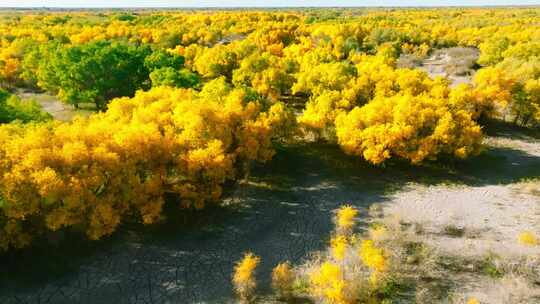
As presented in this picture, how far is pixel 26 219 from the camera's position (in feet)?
129

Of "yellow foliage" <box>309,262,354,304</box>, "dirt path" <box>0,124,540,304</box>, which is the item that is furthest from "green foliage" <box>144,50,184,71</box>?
"yellow foliage" <box>309,262,354,304</box>

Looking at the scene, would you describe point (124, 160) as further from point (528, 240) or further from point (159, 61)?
point (159, 61)

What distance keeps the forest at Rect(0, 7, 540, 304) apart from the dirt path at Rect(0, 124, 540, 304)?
51 centimetres

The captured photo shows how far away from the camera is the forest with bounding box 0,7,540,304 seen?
38.0 meters

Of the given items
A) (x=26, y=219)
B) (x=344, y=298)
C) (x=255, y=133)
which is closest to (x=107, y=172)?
(x=26, y=219)

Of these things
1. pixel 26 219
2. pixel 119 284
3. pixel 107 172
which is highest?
pixel 107 172

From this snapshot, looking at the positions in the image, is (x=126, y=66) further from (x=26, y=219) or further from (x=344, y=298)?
(x=344, y=298)

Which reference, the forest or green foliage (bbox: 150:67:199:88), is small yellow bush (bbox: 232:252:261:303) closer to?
the forest

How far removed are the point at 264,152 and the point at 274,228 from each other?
12.2m

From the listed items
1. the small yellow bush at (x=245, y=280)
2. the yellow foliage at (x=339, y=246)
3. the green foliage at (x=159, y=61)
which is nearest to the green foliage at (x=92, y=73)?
the green foliage at (x=159, y=61)

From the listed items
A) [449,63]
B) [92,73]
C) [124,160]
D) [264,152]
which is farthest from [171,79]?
[449,63]

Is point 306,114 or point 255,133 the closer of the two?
point 255,133

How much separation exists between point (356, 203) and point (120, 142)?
1067 inches

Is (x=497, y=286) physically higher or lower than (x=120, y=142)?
lower
